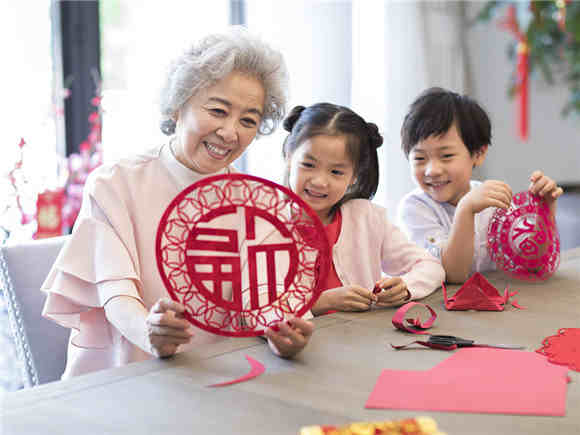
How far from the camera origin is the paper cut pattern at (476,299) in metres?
1.23

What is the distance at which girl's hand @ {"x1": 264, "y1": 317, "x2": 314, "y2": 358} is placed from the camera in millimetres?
896

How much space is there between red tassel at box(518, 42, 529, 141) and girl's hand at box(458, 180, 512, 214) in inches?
106

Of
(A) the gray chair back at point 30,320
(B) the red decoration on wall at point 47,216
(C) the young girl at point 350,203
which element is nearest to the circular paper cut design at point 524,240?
(C) the young girl at point 350,203

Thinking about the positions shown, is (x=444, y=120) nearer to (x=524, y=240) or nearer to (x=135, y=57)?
(x=524, y=240)

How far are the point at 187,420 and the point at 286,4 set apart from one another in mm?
2458

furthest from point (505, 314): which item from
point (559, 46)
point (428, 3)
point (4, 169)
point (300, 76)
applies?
point (559, 46)

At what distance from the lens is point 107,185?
1.13m

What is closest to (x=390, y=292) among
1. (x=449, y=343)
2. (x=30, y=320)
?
(x=449, y=343)

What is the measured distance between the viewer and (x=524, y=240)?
1455 millimetres

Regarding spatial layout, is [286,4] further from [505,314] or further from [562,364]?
[562,364]

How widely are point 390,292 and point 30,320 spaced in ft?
2.31

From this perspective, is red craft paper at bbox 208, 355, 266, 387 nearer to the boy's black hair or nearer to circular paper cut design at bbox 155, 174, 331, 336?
circular paper cut design at bbox 155, 174, 331, 336

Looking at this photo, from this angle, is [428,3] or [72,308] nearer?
[72,308]

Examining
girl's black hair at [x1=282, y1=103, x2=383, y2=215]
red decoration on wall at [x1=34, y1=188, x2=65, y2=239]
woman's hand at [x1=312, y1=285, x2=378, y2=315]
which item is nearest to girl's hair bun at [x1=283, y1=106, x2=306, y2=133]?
girl's black hair at [x1=282, y1=103, x2=383, y2=215]
